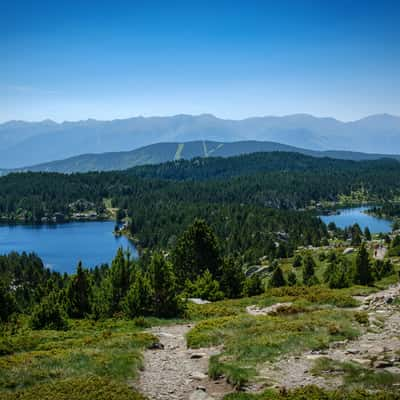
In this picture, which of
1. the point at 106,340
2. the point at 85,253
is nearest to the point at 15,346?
the point at 106,340

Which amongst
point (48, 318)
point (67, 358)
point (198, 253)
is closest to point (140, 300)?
point (48, 318)

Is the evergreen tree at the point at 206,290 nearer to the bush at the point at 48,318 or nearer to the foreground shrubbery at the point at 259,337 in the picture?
the foreground shrubbery at the point at 259,337

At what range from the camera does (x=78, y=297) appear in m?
38.7

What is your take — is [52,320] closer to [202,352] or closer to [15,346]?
[15,346]

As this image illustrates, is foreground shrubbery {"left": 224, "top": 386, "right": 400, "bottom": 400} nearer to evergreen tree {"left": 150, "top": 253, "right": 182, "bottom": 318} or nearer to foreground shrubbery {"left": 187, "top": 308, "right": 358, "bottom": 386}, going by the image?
foreground shrubbery {"left": 187, "top": 308, "right": 358, "bottom": 386}

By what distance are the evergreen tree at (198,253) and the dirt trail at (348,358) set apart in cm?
3277

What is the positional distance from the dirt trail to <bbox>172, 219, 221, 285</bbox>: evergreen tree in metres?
32.8

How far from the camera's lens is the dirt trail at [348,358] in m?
16.2

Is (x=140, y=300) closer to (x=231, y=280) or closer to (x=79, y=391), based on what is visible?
(x=79, y=391)

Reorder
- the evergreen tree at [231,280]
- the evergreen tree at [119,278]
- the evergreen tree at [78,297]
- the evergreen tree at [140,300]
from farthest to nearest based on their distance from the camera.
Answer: the evergreen tree at [231,280] → the evergreen tree at [119,278] → the evergreen tree at [78,297] → the evergreen tree at [140,300]

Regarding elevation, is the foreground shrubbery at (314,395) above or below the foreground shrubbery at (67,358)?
above

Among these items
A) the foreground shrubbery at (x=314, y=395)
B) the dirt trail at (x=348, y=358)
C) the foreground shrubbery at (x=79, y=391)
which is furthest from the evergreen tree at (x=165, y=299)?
the foreground shrubbery at (x=314, y=395)

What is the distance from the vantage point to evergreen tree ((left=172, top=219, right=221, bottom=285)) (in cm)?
5575

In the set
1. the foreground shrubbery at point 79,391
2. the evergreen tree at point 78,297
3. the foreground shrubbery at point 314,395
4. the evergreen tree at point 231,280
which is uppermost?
the foreground shrubbery at point 314,395
